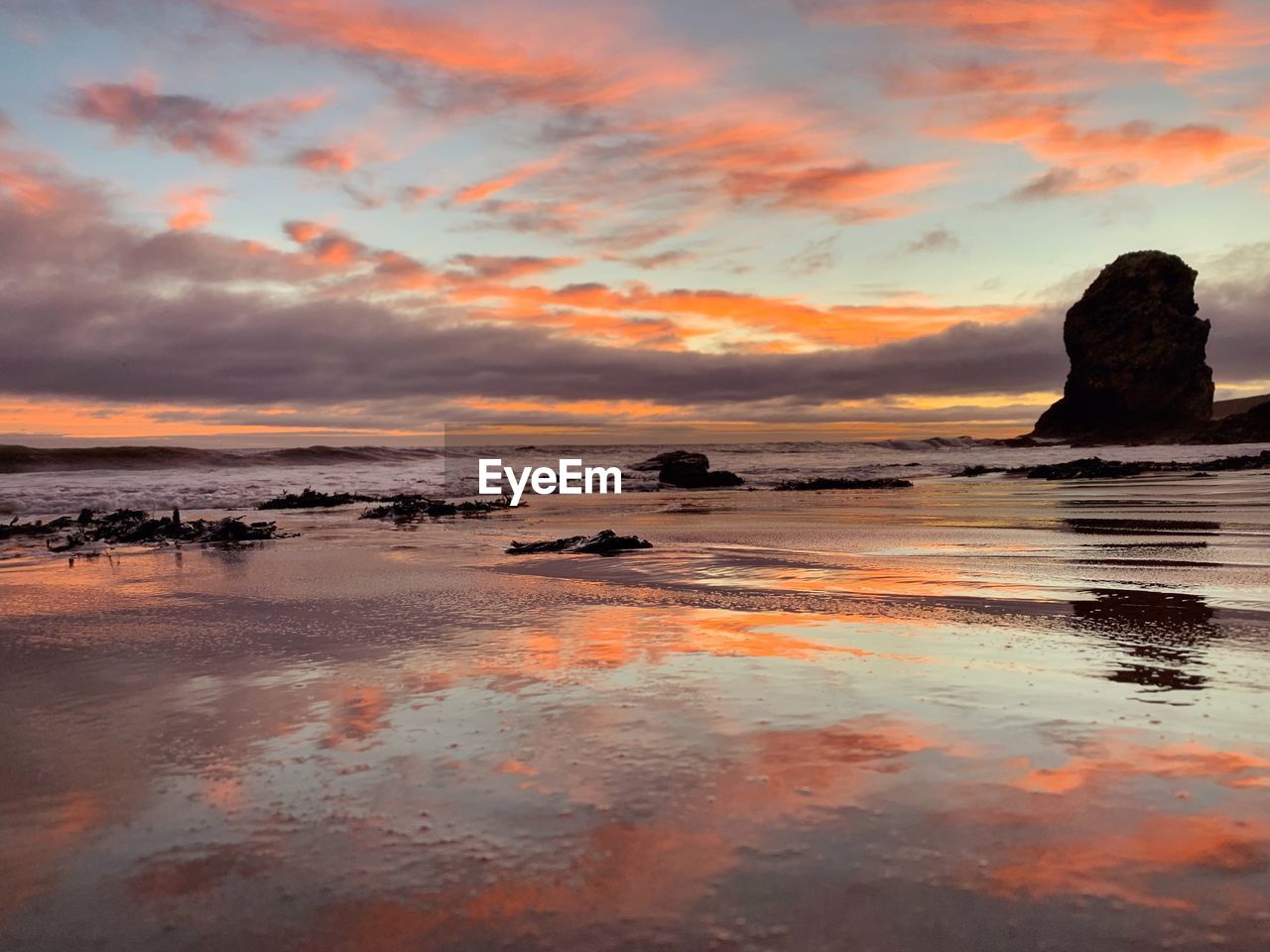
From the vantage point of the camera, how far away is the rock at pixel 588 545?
966 cm

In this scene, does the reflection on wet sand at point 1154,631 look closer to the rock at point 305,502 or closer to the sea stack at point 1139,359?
the rock at point 305,502

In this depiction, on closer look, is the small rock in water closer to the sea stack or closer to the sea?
the sea

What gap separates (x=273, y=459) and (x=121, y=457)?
26.1 ft

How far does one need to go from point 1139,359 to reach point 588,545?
262ft

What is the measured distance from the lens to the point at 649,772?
2664 mm

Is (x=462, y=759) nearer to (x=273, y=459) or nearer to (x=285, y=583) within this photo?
(x=285, y=583)

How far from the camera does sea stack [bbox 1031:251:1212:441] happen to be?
73750 millimetres

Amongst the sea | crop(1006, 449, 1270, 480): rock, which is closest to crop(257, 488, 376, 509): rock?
the sea

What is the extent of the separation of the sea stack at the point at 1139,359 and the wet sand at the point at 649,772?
78.8 m

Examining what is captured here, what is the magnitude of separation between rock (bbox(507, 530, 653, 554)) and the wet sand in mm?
3428

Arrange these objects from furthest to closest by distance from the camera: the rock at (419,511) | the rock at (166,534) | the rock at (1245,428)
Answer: the rock at (1245,428) → the rock at (419,511) → the rock at (166,534)

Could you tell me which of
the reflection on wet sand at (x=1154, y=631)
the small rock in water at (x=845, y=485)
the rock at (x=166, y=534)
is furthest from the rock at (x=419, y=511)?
the reflection on wet sand at (x=1154, y=631)

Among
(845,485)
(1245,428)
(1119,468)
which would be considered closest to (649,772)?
(845,485)

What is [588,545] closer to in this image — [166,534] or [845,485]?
[166,534]
